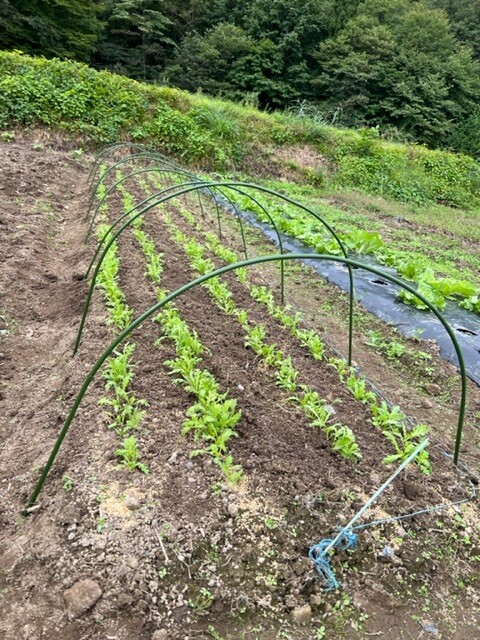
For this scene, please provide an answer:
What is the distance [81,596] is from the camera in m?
2.08

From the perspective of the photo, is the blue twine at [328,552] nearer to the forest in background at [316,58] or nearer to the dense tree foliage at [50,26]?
the dense tree foliage at [50,26]

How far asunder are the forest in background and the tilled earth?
2163 centimetres

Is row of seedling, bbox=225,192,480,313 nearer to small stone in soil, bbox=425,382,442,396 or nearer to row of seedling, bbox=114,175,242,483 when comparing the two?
small stone in soil, bbox=425,382,442,396

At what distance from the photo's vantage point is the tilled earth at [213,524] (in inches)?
83.8

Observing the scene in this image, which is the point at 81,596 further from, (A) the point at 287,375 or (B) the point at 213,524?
(A) the point at 287,375

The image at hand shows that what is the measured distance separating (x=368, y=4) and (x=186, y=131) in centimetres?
2089

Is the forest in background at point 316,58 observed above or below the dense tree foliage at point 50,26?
above

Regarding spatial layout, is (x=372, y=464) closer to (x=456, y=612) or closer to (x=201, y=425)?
(x=456, y=612)

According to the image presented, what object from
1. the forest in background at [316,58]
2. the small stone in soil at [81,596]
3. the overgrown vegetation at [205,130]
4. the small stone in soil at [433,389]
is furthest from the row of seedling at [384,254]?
the forest in background at [316,58]

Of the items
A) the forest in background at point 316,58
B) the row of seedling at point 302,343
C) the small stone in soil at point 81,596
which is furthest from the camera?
the forest in background at point 316,58

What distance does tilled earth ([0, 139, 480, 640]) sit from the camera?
213cm

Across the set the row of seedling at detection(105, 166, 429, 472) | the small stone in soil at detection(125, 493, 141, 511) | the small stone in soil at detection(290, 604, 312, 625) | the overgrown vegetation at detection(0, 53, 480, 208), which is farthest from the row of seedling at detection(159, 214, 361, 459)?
the overgrown vegetation at detection(0, 53, 480, 208)

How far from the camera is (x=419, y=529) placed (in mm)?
2635

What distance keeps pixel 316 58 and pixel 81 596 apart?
2939 cm
